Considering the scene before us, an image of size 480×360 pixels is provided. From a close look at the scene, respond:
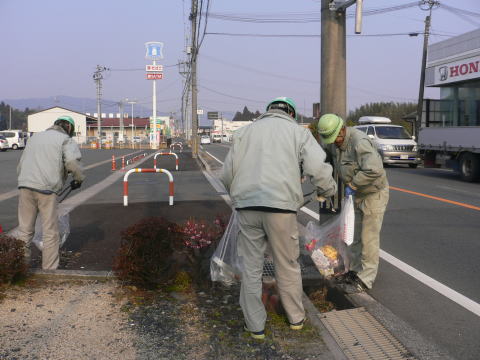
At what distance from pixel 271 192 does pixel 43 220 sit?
2872 mm

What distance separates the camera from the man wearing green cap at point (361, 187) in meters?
4.65

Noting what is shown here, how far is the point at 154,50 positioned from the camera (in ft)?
211

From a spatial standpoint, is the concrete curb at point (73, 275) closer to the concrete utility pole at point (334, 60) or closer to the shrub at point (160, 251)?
the shrub at point (160, 251)

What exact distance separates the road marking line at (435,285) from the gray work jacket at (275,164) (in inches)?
80.2

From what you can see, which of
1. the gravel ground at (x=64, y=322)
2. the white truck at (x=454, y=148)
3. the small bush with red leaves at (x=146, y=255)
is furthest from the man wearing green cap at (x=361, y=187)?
the white truck at (x=454, y=148)

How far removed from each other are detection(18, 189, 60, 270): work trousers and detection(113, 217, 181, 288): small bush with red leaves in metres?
0.98

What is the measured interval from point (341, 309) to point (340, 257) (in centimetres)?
51

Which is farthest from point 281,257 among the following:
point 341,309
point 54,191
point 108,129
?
point 108,129

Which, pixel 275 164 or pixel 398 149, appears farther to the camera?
pixel 398 149

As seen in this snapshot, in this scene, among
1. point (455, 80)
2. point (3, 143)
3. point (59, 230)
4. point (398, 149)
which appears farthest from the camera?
point (3, 143)

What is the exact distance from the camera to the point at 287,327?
3.83 metres

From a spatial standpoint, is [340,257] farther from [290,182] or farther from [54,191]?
[54,191]

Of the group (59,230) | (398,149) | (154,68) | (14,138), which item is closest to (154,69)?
(154,68)

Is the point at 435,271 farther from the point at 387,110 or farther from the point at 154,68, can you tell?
the point at 387,110
